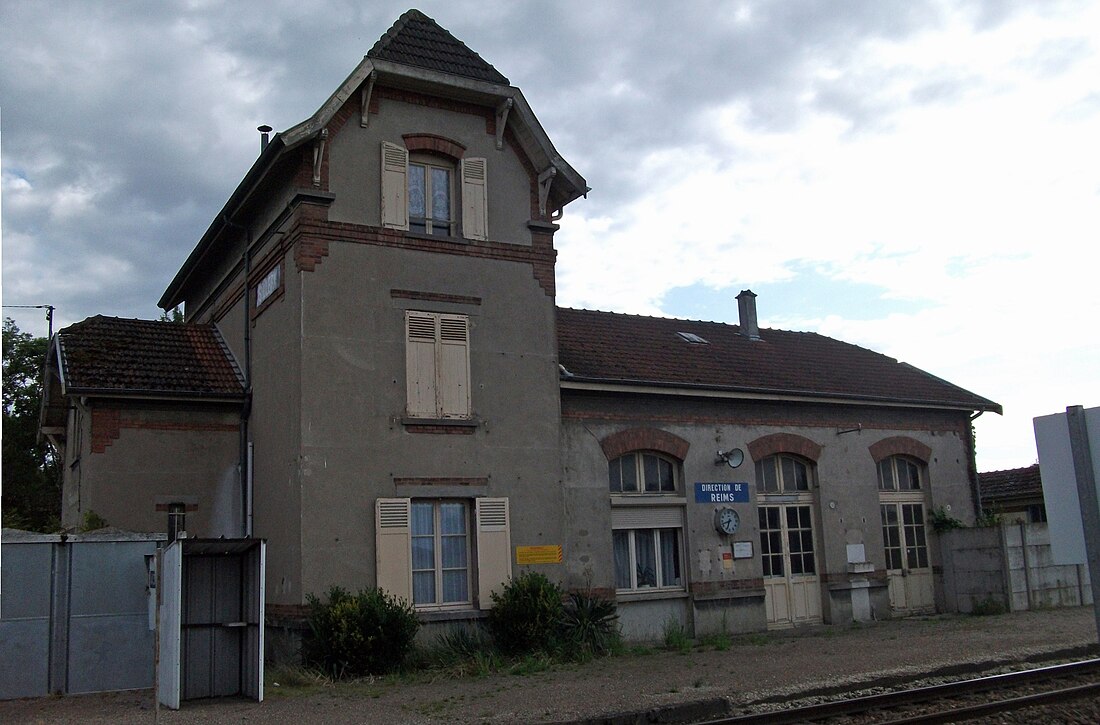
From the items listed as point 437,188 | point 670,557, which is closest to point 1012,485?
point 670,557

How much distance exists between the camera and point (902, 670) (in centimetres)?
1177

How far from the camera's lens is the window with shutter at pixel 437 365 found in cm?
1479

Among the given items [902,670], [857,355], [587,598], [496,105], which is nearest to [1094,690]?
[902,670]

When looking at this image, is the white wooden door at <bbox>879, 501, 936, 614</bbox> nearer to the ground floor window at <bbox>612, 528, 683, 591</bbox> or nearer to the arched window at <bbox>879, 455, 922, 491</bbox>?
the arched window at <bbox>879, 455, 922, 491</bbox>

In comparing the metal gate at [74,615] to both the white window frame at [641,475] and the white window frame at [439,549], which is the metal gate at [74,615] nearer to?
the white window frame at [439,549]

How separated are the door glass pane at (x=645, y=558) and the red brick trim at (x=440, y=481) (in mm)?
3511

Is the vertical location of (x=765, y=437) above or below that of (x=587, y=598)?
above

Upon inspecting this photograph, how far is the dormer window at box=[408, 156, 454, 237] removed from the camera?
1552 cm

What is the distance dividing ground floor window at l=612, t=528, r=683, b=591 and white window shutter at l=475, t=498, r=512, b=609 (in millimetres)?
2594

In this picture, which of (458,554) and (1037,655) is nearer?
(1037,655)

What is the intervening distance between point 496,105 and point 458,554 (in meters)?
7.09

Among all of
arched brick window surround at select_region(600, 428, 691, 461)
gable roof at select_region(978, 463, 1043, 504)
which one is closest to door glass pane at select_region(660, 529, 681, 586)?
arched brick window surround at select_region(600, 428, 691, 461)

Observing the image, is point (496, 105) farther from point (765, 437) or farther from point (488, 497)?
point (765, 437)

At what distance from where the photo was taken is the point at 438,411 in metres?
14.9
